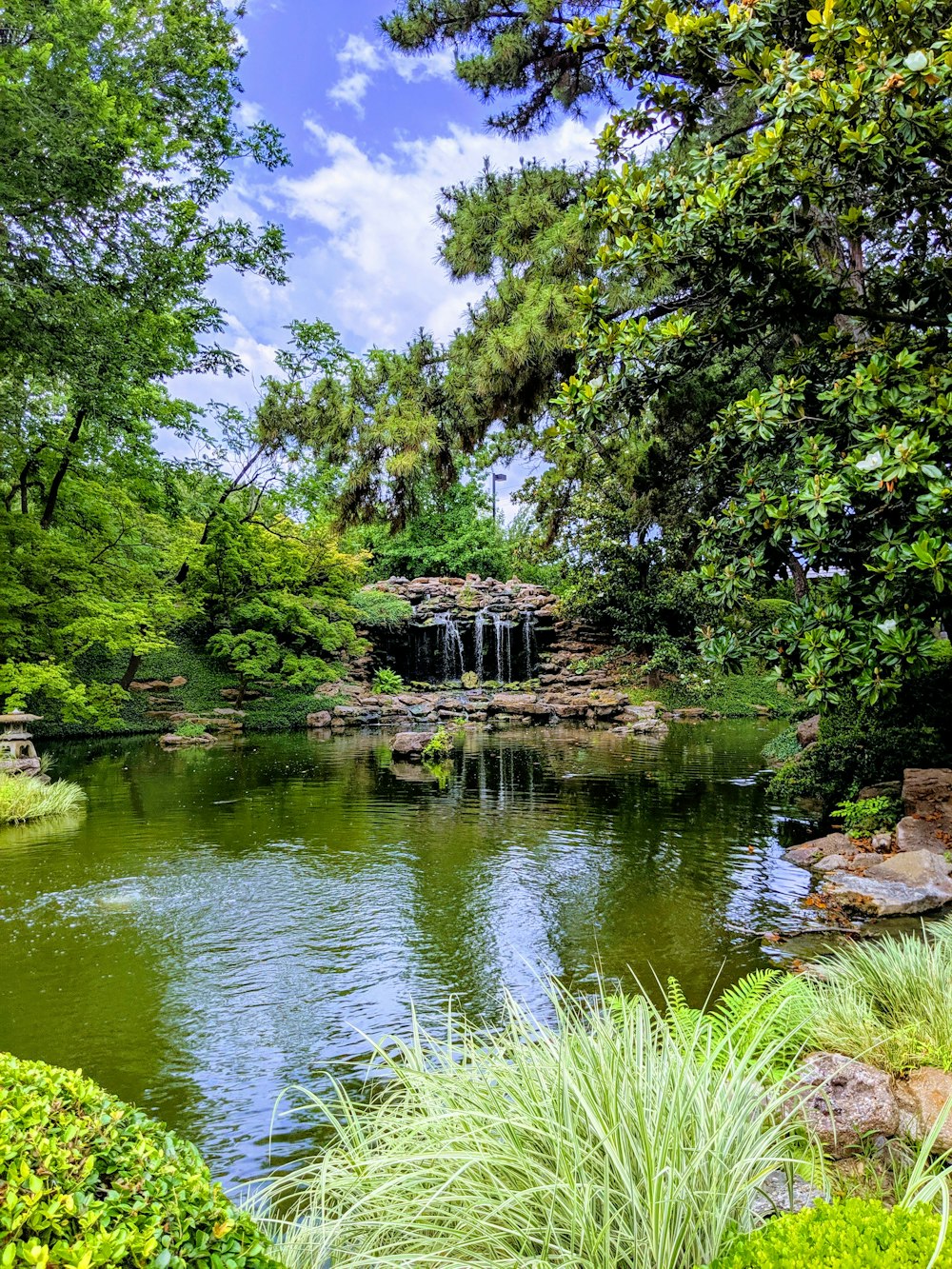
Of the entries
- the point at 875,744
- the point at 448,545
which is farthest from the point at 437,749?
the point at 448,545

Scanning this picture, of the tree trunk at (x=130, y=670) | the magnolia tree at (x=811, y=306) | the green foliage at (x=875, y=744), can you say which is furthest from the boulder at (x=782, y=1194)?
the tree trunk at (x=130, y=670)

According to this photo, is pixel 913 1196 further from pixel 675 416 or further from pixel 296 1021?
pixel 675 416

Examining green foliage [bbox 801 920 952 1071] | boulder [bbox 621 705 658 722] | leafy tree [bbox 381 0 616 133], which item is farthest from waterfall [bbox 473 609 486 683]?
green foliage [bbox 801 920 952 1071]

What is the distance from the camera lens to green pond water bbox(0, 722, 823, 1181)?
11.5ft

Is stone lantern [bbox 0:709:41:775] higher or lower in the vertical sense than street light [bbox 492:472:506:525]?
lower

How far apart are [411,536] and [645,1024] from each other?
31.2 meters

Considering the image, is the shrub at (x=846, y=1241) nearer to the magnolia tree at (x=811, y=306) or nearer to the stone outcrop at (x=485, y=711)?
the magnolia tree at (x=811, y=306)

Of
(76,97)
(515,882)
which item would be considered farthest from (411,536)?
(515,882)

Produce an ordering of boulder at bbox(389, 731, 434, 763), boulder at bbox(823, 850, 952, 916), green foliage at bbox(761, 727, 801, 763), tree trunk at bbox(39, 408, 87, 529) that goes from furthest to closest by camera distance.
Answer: tree trunk at bbox(39, 408, 87, 529)
boulder at bbox(389, 731, 434, 763)
green foliage at bbox(761, 727, 801, 763)
boulder at bbox(823, 850, 952, 916)

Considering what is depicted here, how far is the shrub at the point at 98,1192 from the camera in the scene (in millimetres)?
1136

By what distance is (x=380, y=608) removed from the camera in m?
22.6

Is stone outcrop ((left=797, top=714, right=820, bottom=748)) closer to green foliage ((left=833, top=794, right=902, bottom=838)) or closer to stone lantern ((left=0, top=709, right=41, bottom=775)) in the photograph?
green foliage ((left=833, top=794, right=902, bottom=838))

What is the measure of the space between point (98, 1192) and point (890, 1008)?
3.12 metres

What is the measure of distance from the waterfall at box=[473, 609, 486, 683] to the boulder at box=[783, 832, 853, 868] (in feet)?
55.6
